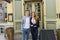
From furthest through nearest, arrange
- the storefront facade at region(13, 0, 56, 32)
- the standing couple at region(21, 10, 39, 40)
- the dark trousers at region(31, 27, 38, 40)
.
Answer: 1. the storefront facade at region(13, 0, 56, 32)
2. the dark trousers at region(31, 27, 38, 40)
3. the standing couple at region(21, 10, 39, 40)

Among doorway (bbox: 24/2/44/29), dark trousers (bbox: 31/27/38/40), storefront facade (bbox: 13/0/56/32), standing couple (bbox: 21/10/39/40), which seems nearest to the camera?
standing couple (bbox: 21/10/39/40)

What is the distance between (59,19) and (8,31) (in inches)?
177

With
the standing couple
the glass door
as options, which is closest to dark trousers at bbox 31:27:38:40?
the standing couple

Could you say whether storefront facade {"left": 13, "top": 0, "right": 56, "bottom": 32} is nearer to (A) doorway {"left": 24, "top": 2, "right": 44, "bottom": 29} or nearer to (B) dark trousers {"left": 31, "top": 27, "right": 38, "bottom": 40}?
(A) doorway {"left": 24, "top": 2, "right": 44, "bottom": 29}

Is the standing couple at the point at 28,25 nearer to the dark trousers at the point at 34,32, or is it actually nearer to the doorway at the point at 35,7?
the dark trousers at the point at 34,32

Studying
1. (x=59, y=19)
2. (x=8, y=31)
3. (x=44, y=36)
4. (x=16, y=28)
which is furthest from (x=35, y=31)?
(x=16, y=28)

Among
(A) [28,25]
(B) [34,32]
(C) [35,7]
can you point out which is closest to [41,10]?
(C) [35,7]

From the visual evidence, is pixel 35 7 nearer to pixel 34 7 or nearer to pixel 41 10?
pixel 34 7

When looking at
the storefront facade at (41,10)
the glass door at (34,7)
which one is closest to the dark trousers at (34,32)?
the storefront facade at (41,10)

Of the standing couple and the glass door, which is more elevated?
the glass door

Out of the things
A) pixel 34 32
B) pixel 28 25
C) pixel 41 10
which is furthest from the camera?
pixel 41 10

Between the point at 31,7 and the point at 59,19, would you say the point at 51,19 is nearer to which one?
the point at 59,19

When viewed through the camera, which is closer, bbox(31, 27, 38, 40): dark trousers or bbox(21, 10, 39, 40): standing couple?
bbox(21, 10, 39, 40): standing couple

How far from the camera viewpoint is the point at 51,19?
1295 cm
